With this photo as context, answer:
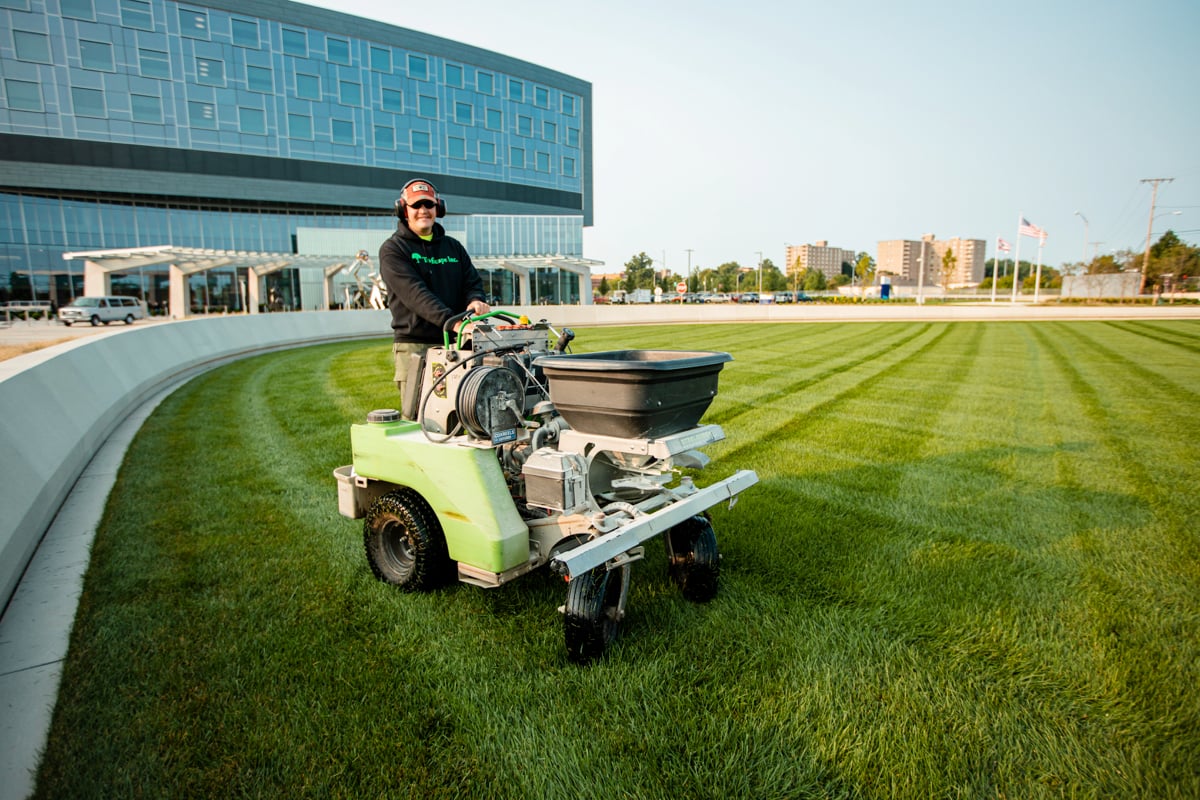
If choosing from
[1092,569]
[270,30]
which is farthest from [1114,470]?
[270,30]

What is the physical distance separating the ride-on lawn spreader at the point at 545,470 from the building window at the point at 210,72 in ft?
164

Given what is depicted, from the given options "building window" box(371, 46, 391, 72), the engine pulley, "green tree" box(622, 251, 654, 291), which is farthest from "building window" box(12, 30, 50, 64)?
"green tree" box(622, 251, 654, 291)

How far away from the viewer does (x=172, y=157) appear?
40594 mm

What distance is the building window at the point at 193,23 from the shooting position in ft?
132

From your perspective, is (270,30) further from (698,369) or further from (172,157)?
(698,369)

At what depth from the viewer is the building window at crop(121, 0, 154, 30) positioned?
38.6 meters

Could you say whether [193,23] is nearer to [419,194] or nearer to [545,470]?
[419,194]

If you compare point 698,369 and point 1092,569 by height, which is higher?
point 698,369

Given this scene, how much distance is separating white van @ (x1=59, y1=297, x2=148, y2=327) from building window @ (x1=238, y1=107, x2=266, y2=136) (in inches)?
770

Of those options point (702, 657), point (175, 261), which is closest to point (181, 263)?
point (175, 261)

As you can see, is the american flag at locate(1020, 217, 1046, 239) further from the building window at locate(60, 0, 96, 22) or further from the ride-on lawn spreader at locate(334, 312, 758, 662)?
the building window at locate(60, 0, 96, 22)

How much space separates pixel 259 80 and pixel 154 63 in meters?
5.98

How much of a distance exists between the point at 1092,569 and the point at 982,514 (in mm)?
957

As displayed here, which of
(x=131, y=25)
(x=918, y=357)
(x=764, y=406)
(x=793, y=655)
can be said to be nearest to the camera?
(x=793, y=655)
